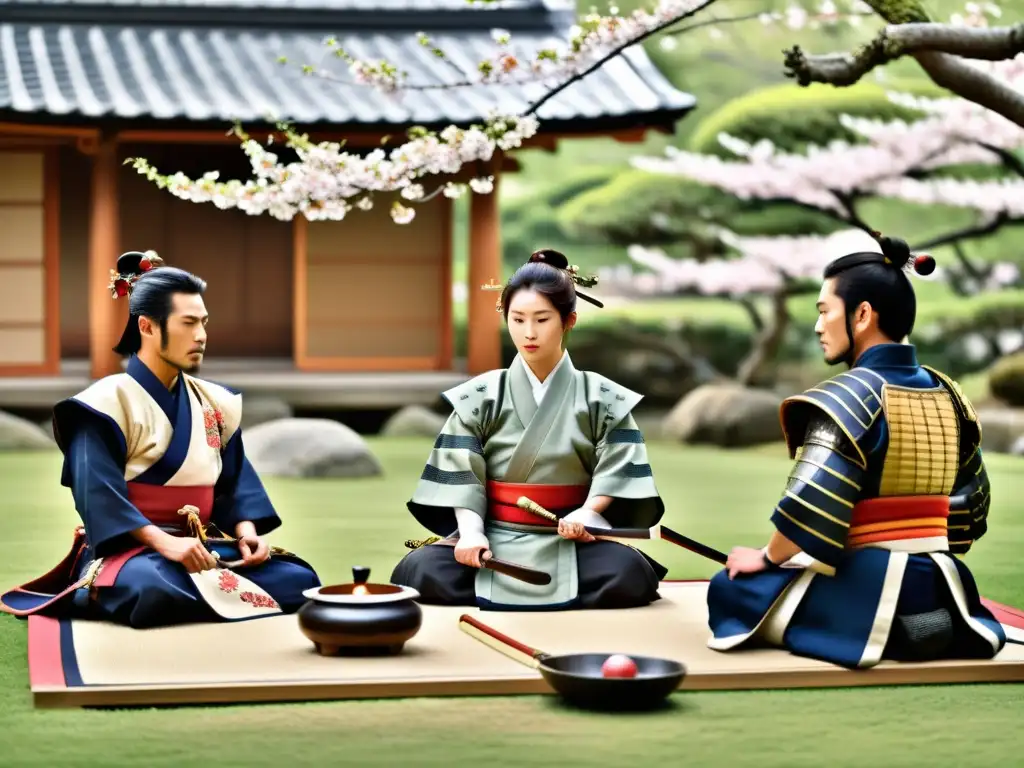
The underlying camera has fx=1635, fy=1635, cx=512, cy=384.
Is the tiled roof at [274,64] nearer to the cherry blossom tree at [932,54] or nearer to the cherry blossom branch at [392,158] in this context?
the cherry blossom branch at [392,158]

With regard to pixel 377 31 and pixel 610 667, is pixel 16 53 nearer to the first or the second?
pixel 377 31

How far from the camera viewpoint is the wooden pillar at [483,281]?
13383 millimetres

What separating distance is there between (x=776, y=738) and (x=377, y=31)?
1179 centimetres

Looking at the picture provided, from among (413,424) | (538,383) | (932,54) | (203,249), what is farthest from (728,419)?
(538,383)

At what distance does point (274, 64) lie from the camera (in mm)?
14164

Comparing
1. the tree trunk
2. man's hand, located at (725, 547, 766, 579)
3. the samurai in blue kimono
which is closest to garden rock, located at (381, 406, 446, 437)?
the tree trunk

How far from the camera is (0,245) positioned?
13641mm

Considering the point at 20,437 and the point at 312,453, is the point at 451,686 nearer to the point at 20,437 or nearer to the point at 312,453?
the point at 312,453

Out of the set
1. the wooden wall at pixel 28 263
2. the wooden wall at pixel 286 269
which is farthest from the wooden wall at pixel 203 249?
the wooden wall at pixel 28 263

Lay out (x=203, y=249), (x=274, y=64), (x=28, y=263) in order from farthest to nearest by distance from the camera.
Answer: (x=203, y=249)
(x=274, y=64)
(x=28, y=263)

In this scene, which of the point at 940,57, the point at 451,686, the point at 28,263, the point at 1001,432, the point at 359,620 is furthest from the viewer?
the point at 28,263

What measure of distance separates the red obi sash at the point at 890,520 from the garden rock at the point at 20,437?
8227 millimetres

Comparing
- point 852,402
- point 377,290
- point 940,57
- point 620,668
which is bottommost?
point 620,668

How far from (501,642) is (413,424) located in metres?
8.21
